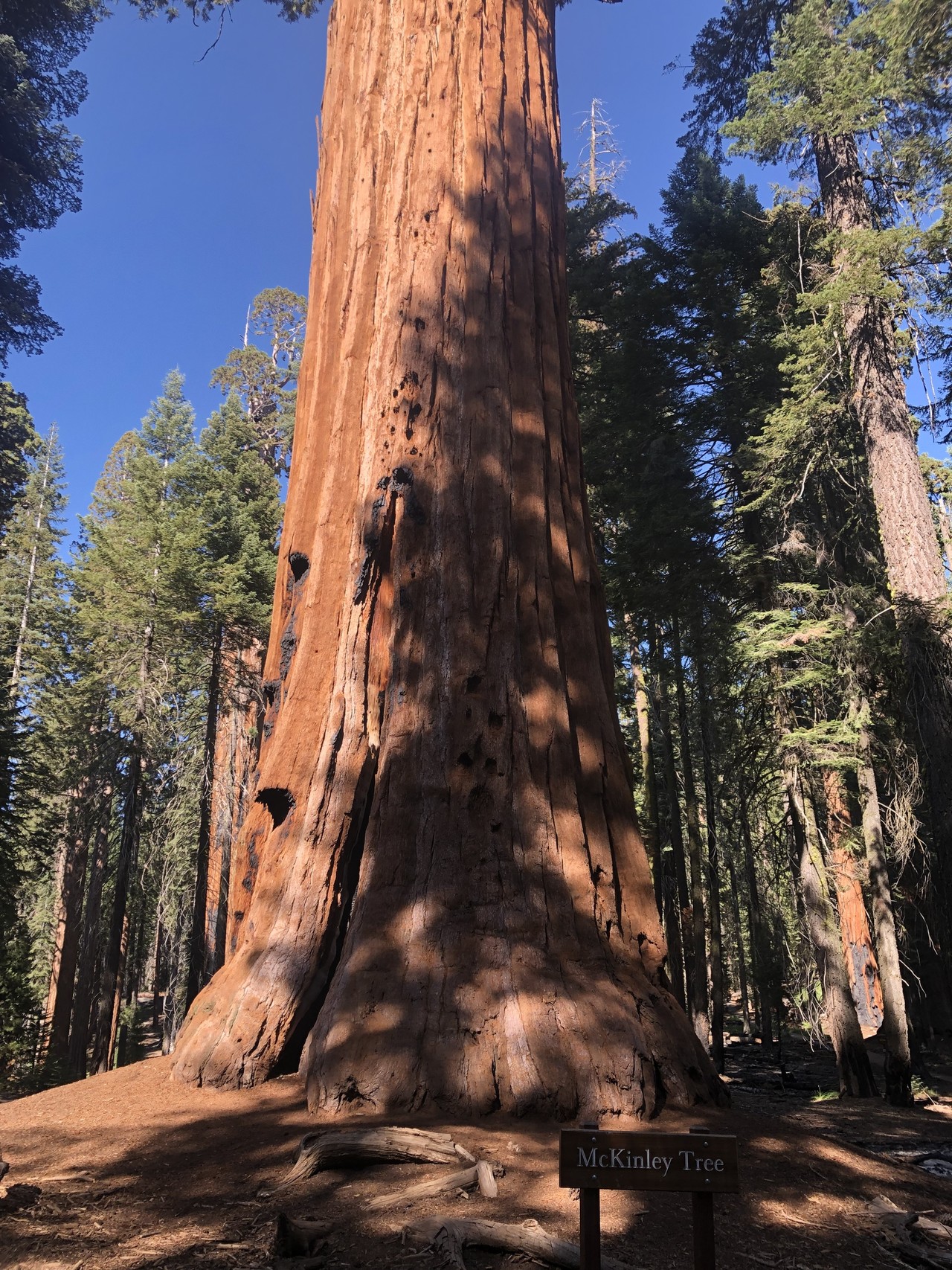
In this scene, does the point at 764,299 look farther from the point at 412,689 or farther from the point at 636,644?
the point at 412,689

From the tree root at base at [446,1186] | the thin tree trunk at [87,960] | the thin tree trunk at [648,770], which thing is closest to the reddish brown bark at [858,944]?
the thin tree trunk at [648,770]


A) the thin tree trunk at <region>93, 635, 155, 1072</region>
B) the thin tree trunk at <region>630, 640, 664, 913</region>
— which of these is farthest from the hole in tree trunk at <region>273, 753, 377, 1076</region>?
the thin tree trunk at <region>630, 640, 664, 913</region>

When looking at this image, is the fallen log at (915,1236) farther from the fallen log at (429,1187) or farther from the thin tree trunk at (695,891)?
the thin tree trunk at (695,891)

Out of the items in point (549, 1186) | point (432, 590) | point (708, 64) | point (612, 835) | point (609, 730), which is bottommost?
point (549, 1186)

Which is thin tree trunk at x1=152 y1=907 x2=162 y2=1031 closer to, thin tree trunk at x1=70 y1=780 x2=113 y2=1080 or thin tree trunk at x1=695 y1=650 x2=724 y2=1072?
thin tree trunk at x1=70 y1=780 x2=113 y2=1080

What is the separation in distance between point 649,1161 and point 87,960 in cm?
2111

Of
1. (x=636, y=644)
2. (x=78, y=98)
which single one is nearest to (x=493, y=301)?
(x=636, y=644)

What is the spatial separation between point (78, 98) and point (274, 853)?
2509 centimetres

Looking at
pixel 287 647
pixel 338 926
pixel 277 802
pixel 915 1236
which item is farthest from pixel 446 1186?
pixel 287 647

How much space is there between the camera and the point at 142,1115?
4094 millimetres

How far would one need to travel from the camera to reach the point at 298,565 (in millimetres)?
6465

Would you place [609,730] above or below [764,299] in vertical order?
below

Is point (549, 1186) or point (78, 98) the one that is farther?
point (78, 98)

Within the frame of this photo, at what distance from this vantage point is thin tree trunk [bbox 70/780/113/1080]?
17.3 meters
